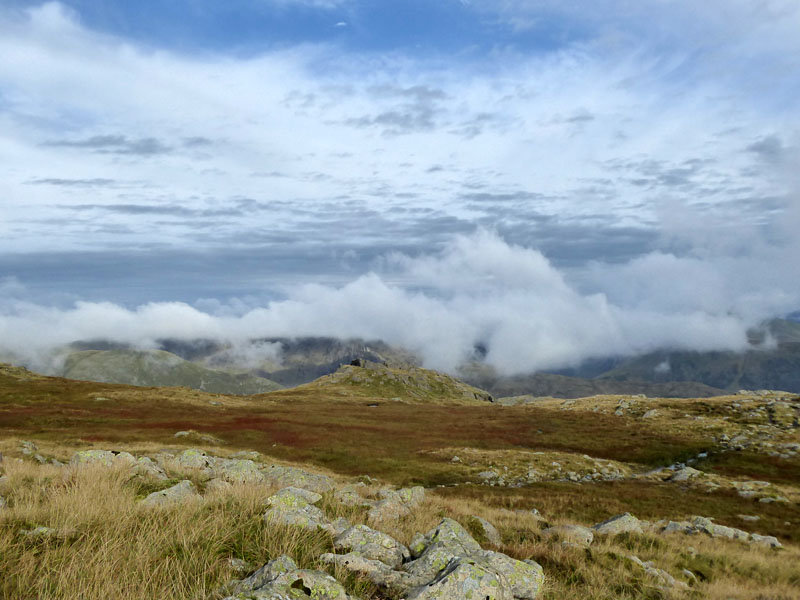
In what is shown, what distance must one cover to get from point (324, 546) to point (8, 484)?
820 centimetres

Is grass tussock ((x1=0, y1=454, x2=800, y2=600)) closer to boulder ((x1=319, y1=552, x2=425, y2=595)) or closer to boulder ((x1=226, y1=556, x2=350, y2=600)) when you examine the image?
boulder ((x1=319, y1=552, x2=425, y2=595))

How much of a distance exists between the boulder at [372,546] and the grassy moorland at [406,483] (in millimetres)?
358

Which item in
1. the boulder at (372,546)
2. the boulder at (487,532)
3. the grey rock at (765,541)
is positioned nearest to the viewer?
the boulder at (372,546)

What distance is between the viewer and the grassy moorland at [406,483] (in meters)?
5.97

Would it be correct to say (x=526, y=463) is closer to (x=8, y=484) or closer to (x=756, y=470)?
(x=756, y=470)

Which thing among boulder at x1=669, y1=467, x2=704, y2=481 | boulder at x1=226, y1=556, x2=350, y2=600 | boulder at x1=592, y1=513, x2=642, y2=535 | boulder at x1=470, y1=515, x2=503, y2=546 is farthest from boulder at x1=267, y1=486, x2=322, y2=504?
boulder at x1=669, y1=467, x2=704, y2=481

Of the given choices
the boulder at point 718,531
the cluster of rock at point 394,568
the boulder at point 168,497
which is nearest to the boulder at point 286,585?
the cluster of rock at point 394,568

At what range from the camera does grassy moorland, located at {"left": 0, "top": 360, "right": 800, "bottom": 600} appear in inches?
235

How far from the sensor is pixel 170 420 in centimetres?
5819

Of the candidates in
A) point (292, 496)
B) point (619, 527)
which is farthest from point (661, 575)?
point (292, 496)

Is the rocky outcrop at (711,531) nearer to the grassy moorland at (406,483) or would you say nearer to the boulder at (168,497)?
the grassy moorland at (406,483)

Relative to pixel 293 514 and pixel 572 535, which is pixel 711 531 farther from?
pixel 293 514

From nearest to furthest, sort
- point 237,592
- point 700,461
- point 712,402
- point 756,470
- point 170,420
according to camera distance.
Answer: point 237,592, point 756,470, point 700,461, point 170,420, point 712,402

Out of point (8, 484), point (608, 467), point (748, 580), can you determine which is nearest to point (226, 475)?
point (8, 484)
